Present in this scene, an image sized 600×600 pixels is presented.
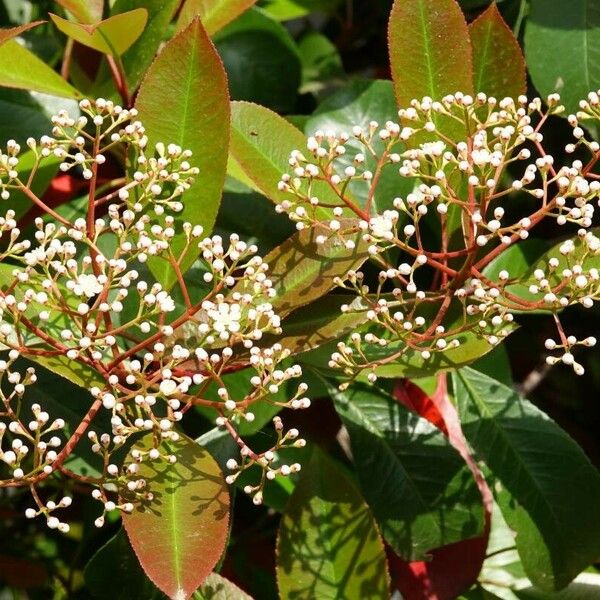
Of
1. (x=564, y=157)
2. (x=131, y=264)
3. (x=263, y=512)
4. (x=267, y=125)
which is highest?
(x=267, y=125)

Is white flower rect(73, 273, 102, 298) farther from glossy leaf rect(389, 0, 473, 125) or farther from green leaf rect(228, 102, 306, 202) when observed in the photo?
glossy leaf rect(389, 0, 473, 125)

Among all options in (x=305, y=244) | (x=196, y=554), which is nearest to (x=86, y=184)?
(x=305, y=244)

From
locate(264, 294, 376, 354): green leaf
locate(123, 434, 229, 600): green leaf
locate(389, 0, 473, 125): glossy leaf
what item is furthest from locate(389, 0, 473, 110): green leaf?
locate(123, 434, 229, 600): green leaf

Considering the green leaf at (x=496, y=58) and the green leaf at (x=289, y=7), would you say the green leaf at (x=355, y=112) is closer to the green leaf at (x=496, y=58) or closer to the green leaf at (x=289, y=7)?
the green leaf at (x=496, y=58)

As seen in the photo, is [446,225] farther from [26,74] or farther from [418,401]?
[26,74]

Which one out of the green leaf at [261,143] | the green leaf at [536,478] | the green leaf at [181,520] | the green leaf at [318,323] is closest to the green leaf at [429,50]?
the green leaf at [261,143]

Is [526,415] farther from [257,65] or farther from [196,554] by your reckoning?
[257,65]
